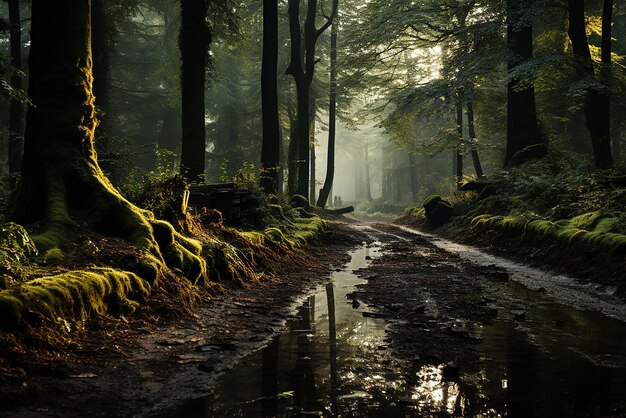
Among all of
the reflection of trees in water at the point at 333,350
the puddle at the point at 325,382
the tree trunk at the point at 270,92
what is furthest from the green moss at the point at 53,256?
the tree trunk at the point at 270,92

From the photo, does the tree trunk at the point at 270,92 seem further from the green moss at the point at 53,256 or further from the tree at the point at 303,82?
the green moss at the point at 53,256

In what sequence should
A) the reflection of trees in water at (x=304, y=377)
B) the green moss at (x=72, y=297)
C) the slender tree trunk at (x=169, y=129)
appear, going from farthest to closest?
the slender tree trunk at (x=169, y=129) → the green moss at (x=72, y=297) → the reflection of trees in water at (x=304, y=377)

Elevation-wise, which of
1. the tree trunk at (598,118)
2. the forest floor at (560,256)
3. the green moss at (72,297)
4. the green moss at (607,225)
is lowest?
the forest floor at (560,256)

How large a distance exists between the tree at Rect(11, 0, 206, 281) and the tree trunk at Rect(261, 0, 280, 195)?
8.79 metres

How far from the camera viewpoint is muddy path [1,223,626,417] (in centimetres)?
289

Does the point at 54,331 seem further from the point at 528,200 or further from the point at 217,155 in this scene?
the point at 217,155

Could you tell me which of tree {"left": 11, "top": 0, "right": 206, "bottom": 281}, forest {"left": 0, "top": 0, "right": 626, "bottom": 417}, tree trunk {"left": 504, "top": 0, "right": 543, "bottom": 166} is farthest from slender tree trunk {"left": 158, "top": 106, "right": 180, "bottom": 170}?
tree {"left": 11, "top": 0, "right": 206, "bottom": 281}

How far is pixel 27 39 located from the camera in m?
24.2

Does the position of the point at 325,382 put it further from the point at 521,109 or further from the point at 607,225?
the point at 521,109

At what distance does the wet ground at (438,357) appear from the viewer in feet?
9.55

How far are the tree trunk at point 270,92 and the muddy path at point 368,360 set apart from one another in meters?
8.76

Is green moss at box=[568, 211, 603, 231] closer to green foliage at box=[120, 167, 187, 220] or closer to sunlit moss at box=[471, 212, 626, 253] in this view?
sunlit moss at box=[471, 212, 626, 253]

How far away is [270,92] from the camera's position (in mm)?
15133

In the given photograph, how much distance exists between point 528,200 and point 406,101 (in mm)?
7555
